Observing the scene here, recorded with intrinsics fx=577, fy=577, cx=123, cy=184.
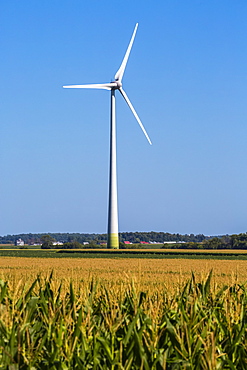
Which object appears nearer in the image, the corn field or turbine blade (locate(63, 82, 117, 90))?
the corn field

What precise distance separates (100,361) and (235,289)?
661cm

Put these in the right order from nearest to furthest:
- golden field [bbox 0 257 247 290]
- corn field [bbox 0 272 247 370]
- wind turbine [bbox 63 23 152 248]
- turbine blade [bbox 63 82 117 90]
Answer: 1. corn field [bbox 0 272 247 370]
2. golden field [bbox 0 257 247 290]
3. turbine blade [bbox 63 82 117 90]
4. wind turbine [bbox 63 23 152 248]

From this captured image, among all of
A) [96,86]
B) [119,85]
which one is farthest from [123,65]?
[96,86]

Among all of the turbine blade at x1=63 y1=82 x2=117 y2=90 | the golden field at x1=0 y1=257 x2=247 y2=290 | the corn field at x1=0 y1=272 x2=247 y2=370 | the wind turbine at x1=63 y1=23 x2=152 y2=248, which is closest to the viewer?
the corn field at x1=0 y1=272 x2=247 y2=370

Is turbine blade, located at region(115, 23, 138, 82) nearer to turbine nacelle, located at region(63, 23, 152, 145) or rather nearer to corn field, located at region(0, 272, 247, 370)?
turbine nacelle, located at region(63, 23, 152, 145)

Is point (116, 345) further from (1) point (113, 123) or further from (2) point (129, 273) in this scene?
(1) point (113, 123)

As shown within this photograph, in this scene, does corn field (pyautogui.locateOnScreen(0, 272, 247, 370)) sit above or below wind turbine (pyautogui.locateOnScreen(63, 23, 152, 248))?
below

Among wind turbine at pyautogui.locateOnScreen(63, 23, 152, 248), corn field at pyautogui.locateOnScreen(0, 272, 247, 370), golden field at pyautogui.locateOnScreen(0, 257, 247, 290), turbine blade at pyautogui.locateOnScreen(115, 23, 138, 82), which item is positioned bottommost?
corn field at pyautogui.locateOnScreen(0, 272, 247, 370)

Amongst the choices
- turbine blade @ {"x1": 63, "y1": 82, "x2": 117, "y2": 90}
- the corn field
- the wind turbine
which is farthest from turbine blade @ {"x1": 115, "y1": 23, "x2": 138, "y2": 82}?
the corn field

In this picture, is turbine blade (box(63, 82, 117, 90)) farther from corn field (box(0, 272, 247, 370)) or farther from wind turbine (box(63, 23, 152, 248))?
corn field (box(0, 272, 247, 370))

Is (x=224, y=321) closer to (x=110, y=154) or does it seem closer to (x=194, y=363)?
(x=194, y=363)

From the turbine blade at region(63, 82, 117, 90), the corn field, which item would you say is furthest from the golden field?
the turbine blade at region(63, 82, 117, 90)

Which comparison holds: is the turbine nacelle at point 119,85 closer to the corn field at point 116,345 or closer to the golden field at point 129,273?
the golden field at point 129,273

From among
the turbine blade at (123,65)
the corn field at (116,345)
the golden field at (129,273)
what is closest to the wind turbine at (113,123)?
the turbine blade at (123,65)
